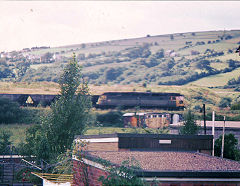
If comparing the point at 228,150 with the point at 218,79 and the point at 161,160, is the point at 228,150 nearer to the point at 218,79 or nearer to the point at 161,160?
the point at 161,160

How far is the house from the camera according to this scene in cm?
2464

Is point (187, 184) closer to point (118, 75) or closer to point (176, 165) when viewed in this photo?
point (176, 165)

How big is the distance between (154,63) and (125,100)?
93.9 m

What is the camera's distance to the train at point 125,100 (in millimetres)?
96375

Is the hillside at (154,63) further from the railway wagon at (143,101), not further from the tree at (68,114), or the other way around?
the tree at (68,114)

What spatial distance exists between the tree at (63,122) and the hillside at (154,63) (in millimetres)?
87431

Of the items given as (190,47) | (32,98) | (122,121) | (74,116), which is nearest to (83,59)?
(190,47)

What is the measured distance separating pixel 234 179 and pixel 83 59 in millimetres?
171652

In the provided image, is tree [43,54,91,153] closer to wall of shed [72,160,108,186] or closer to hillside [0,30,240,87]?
wall of shed [72,160,108,186]

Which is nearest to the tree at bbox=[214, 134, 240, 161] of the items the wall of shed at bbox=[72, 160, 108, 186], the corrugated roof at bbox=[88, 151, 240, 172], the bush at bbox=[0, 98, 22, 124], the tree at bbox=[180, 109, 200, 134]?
the tree at bbox=[180, 109, 200, 134]

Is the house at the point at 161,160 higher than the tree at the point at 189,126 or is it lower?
higher

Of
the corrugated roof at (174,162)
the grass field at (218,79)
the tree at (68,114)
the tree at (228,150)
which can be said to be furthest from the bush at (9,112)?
the grass field at (218,79)

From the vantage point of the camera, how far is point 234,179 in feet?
82.9

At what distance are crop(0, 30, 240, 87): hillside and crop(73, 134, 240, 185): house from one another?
97.1m
